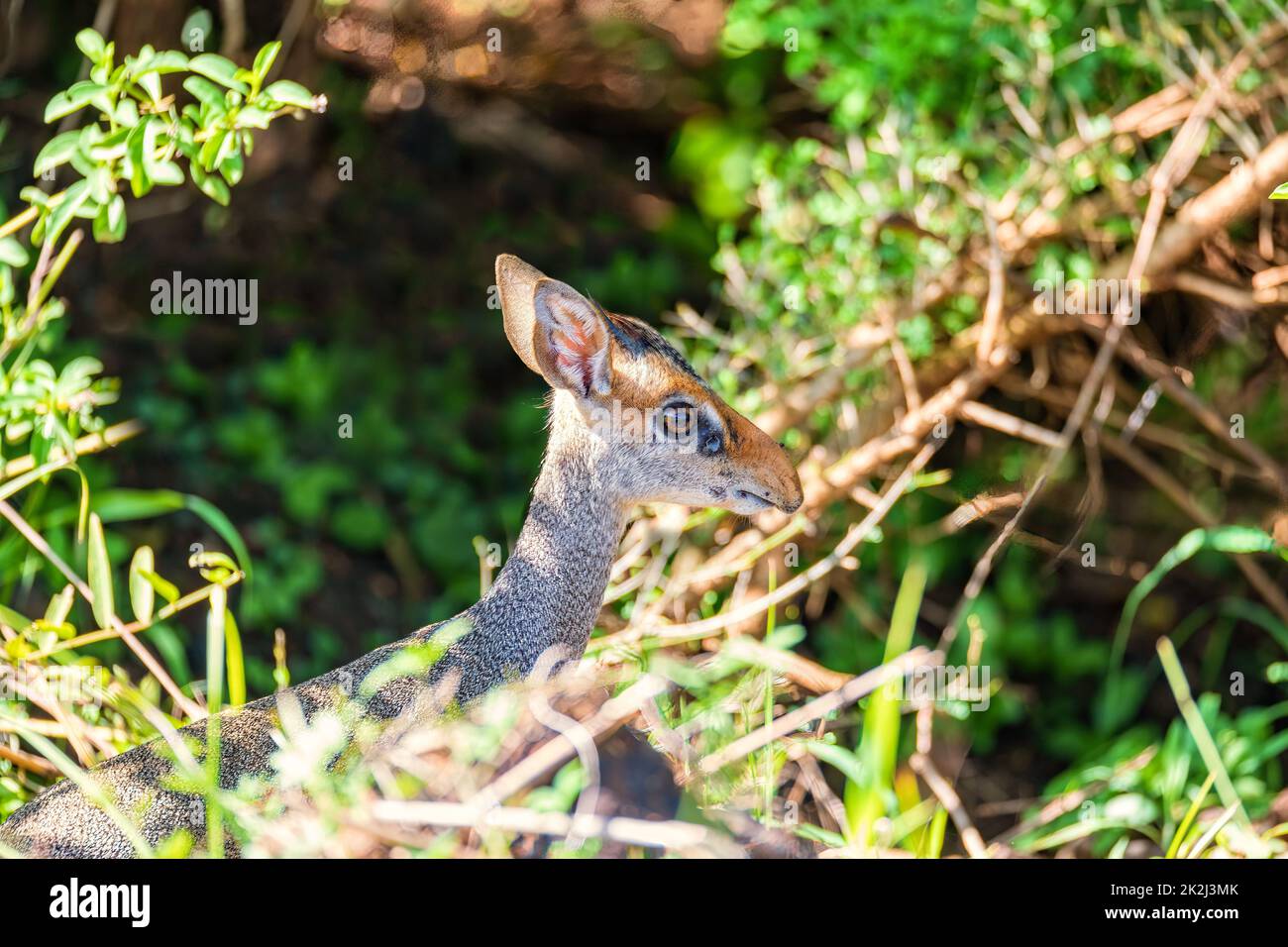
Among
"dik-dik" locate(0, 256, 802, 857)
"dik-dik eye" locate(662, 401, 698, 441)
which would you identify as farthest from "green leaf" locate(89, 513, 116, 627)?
"dik-dik eye" locate(662, 401, 698, 441)

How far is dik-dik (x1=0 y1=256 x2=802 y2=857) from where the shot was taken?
11.4 feet

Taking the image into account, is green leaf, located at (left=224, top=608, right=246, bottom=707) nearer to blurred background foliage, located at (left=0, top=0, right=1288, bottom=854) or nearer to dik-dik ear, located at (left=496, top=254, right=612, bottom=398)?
dik-dik ear, located at (left=496, top=254, right=612, bottom=398)

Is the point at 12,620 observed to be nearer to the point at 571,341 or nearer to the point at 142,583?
the point at 142,583

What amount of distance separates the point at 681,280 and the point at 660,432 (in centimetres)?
375

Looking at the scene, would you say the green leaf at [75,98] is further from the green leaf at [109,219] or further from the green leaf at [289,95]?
the green leaf at [289,95]

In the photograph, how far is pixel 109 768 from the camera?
3219mm

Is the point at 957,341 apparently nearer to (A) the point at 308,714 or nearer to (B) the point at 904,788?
(B) the point at 904,788

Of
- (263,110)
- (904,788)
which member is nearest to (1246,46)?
(904,788)

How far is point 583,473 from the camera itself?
3.63 m

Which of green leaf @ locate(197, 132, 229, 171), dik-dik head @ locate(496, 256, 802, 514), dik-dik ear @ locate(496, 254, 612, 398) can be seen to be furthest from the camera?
Result: dik-dik head @ locate(496, 256, 802, 514)

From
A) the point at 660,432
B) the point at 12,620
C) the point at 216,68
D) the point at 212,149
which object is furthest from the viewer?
the point at 12,620

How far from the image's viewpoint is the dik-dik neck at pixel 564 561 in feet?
11.7

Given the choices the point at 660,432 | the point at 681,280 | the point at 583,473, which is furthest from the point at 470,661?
the point at 681,280

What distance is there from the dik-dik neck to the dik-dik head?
52 millimetres
